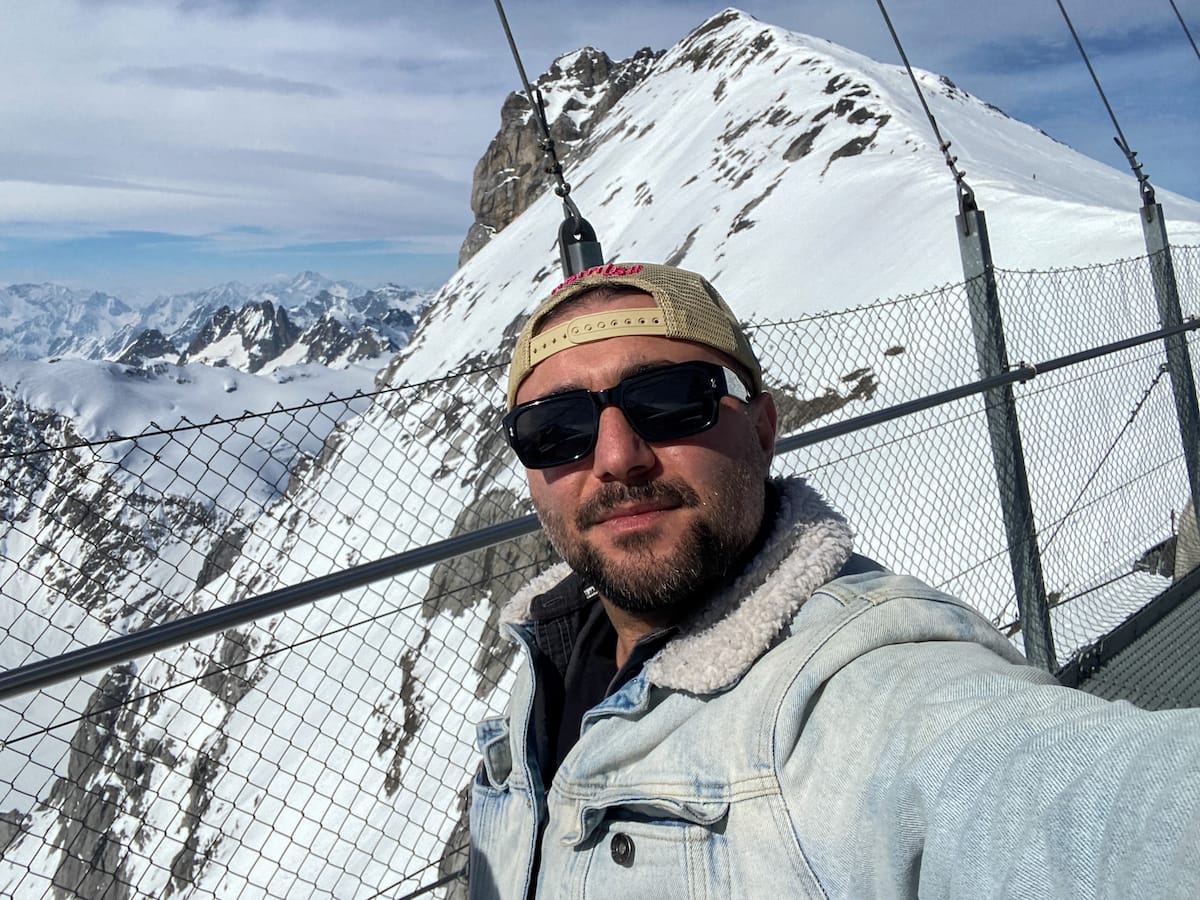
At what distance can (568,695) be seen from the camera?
1788mm

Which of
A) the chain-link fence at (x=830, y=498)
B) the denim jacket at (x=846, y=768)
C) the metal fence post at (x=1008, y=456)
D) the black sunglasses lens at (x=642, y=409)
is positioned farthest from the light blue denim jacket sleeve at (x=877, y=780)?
the metal fence post at (x=1008, y=456)

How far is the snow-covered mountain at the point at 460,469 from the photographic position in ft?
20.1

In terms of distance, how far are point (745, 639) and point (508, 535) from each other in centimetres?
154

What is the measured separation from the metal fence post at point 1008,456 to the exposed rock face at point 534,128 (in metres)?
87.1

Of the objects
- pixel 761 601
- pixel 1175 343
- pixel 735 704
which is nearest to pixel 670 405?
pixel 761 601

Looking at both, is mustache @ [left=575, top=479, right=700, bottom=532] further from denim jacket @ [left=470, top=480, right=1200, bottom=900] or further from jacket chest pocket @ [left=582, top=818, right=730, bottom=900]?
jacket chest pocket @ [left=582, top=818, right=730, bottom=900]

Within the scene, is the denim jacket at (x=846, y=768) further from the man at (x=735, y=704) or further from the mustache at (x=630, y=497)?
the mustache at (x=630, y=497)

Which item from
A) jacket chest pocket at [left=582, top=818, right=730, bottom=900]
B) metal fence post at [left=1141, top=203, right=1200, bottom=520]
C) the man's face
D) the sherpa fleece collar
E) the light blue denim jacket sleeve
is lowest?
jacket chest pocket at [left=582, top=818, right=730, bottom=900]

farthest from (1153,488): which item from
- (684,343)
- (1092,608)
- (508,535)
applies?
(684,343)

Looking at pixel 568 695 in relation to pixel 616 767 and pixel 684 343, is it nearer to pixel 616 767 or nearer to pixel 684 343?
pixel 616 767

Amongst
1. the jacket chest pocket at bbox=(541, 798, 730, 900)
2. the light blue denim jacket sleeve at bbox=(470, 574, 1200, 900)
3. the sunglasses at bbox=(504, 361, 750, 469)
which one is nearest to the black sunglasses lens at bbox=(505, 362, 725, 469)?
the sunglasses at bbox=(504, 361, 750, 469)

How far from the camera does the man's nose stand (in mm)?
1547

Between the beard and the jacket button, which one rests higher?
the beard

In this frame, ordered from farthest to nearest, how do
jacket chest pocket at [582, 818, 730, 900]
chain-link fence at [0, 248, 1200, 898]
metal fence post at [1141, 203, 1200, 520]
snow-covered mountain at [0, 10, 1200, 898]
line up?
snow-covered mountain at [0, 10, 1200, 898]
metal fence post at [1141, 203, 1200, 520]
chain-link fence at [0, 248, 1200, 898]
jacket chest pocket at [582, 818, 730, 900]
